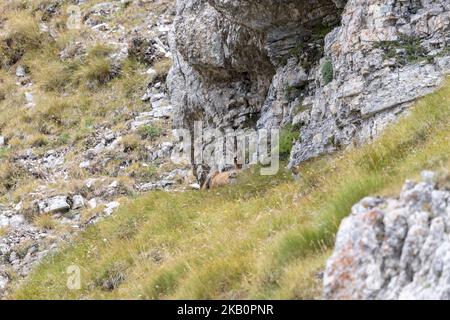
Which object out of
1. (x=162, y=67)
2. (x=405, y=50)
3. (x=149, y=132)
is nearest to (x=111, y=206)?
(x=149, y=132)

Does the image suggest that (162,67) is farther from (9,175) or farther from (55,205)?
(55,205)

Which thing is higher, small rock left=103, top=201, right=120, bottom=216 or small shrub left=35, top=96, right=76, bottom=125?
small shrub left=35, top=96, right=76, bottom=125

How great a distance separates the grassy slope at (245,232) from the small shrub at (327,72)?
1.54 metres

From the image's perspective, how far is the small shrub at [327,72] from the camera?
36.1 feet

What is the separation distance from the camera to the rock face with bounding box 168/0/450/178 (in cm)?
967

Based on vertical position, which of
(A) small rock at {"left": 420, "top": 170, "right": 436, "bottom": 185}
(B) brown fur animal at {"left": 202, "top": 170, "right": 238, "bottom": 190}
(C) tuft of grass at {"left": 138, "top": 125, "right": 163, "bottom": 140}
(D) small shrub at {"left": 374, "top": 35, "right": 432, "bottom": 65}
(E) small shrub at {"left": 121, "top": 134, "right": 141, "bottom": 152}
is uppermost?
(D) small shrub at {"left": 374, "top": 35, "right": 432, "bottom": 65}

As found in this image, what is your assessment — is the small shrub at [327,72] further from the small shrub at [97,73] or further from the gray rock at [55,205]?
the small shrub at [97,73]

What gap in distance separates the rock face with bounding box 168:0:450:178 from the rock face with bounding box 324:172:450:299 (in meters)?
3.99

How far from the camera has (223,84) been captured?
14758mm

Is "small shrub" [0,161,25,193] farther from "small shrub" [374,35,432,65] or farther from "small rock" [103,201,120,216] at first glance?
"small shrub" [374,35,432,65]

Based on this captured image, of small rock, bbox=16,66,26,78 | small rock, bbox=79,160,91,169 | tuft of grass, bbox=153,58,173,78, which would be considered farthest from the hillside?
small rock, bbox=16,66,26,78

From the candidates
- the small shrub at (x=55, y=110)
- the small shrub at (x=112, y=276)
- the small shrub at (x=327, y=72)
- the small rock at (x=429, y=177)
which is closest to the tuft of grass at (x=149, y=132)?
the small shrub at (x=55, y=110)

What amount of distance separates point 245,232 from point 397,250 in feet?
9.45
